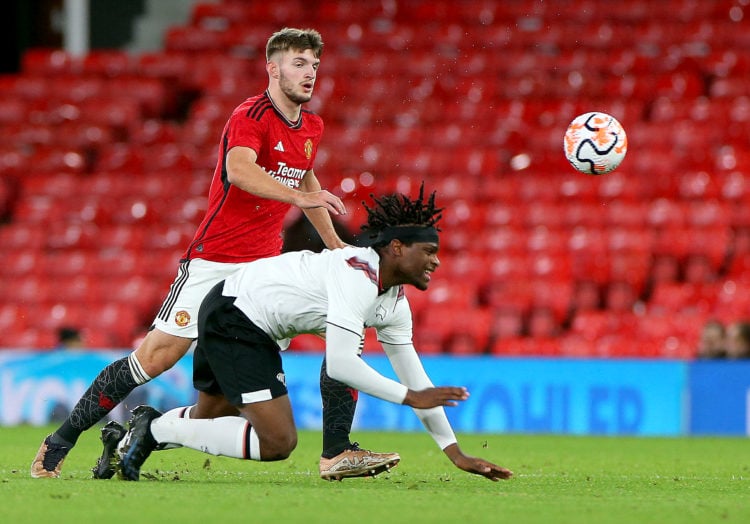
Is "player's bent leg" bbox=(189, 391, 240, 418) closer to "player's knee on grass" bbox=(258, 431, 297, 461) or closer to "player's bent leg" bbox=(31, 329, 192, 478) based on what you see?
"player's bent leg" bbox=(31, 329, 192, 478)

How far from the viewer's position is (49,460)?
6.39 metres

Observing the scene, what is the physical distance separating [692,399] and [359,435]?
3049 millimetres

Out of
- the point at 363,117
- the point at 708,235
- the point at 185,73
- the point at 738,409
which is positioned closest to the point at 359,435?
the point at 738,409

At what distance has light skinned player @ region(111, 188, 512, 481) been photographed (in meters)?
5.79

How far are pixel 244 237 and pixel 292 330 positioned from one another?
27.9 inches

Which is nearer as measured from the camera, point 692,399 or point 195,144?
point 692,399

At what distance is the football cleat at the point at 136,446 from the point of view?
20.4 ft

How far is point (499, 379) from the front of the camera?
11852 millimetres

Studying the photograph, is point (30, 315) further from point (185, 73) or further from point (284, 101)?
point (284, 101)

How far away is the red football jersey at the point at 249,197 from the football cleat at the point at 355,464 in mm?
1122

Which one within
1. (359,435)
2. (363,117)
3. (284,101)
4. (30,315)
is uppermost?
(363,117)

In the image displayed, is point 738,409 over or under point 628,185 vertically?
under

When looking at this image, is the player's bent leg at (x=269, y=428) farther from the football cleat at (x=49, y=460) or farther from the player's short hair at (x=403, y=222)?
the football cleat at (x=49, y=460)

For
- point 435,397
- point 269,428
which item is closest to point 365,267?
point 435,397
